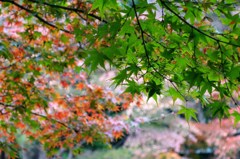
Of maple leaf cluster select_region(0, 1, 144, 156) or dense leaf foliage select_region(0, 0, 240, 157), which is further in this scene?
maple leaf cluster select_region(0, 1, 144, 156)

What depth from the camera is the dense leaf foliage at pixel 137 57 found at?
1.30m

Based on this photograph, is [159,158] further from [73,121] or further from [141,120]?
[73,121]

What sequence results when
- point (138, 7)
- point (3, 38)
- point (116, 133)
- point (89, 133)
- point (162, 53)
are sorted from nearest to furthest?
point (138, 7) → point (162, 53) → point (3, 38) → point (89, 133) → point (116, 133)

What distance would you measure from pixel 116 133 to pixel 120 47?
7.32ft

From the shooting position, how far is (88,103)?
3270mm

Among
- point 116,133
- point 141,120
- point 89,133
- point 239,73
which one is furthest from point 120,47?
point 141,120

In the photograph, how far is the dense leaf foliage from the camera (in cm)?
130

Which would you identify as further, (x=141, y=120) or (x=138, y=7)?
(x=141, y=120)

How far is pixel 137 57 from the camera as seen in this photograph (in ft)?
4.59

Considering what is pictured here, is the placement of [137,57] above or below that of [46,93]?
below

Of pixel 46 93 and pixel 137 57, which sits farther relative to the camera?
pixel 46 93

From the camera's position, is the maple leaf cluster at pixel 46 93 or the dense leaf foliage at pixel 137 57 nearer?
the dense leaf foliage at pixel 137 57

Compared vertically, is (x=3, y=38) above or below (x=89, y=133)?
above

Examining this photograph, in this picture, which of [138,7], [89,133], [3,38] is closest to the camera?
[138,7]
